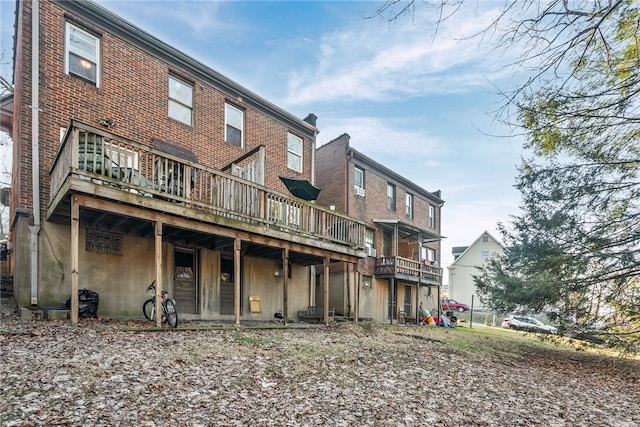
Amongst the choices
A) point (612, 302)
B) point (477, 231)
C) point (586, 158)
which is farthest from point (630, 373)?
point (477, 231)

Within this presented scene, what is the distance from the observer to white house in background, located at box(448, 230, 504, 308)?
40.2 meters

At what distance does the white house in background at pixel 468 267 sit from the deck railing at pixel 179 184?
31.7 m

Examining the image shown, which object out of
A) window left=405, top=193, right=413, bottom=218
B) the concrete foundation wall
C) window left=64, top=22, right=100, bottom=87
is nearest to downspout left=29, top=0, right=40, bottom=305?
the concrete foundation wall

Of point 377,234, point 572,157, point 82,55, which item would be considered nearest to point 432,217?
point 377,234

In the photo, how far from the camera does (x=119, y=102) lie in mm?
10180

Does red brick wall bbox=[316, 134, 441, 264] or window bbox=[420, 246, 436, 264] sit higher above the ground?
red brick wall bbox=[316, 134, 441, 264]

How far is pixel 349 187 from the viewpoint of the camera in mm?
19234

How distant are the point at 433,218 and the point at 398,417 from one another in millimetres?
23253

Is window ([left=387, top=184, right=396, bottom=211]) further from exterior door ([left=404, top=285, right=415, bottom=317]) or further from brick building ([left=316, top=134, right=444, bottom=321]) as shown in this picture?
exterior door ([left=404, top=285, right=415, bottom=317])

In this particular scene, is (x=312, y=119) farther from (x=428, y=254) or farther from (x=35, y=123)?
(x=428, y=254)

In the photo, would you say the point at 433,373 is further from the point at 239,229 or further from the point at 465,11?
the point at 465,11

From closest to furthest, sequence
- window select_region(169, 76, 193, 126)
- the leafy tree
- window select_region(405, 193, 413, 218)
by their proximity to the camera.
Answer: the leafy tree < window select_region(169, 76, 193, 126) < window select_region(405, 193, 413, 218)

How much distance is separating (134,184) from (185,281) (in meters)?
4.59

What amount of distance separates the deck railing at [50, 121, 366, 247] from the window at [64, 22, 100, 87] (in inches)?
94.5
